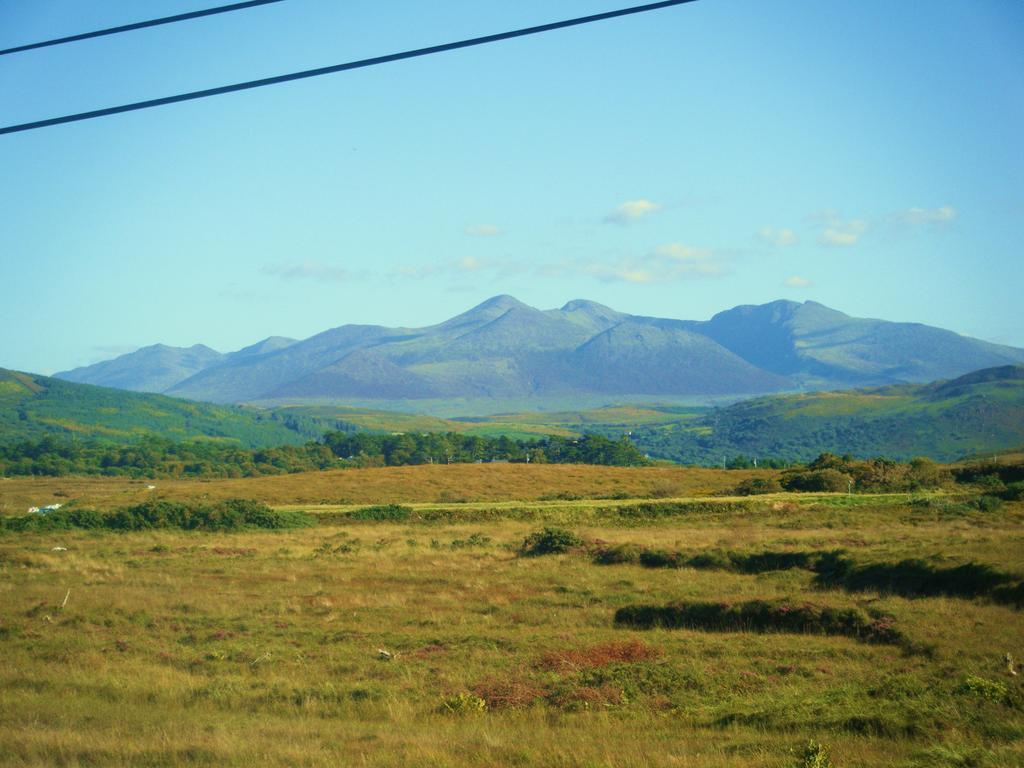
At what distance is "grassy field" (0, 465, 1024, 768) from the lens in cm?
1123

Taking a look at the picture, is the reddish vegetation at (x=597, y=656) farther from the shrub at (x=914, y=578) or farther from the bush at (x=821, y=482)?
the bush at (x=821, y=482)

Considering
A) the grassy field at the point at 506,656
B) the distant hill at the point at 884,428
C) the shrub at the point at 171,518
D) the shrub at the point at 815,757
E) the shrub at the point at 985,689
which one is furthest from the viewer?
the distant hill at the point at 884,428

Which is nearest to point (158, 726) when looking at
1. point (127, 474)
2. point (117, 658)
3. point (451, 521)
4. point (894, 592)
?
point (117, 658)

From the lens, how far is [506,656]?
1692cm

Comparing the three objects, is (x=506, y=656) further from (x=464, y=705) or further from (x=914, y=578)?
(x=914, y=578)

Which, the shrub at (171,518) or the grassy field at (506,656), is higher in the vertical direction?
the grassy field at (506,656)

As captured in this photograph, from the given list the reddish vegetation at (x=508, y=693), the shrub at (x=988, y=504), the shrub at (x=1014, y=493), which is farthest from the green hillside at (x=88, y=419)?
the reddish vegetation at (x=508, y=693)

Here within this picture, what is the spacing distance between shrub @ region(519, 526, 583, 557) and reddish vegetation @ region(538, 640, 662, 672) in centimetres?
1471

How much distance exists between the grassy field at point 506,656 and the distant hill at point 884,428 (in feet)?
320

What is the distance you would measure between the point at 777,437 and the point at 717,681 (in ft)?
545

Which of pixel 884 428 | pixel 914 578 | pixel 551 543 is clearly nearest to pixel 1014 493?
pixel 551 543

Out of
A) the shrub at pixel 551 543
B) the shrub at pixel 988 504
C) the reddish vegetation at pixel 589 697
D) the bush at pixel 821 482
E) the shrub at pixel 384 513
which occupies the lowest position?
the shrub at pixel 384 513

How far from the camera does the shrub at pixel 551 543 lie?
31.7 m

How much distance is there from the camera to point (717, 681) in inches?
572
